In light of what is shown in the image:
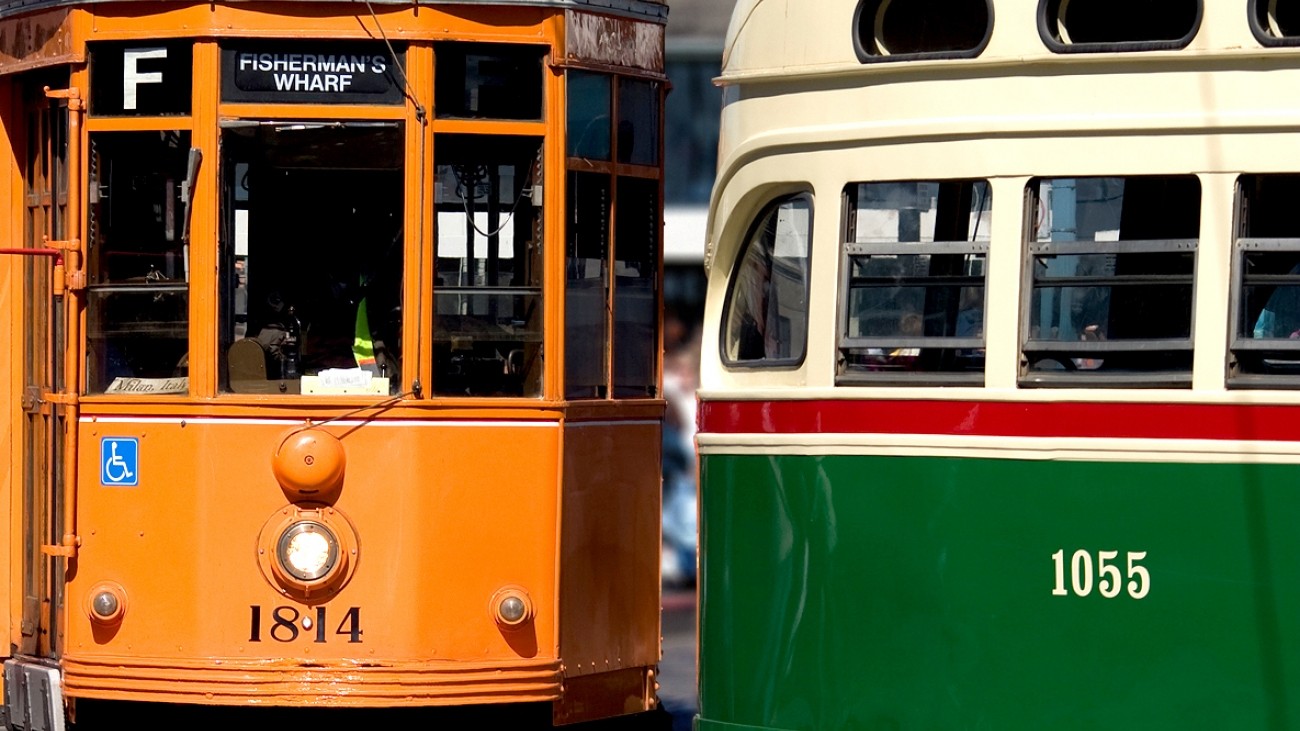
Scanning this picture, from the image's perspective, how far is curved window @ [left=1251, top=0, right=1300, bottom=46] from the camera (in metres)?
5.83

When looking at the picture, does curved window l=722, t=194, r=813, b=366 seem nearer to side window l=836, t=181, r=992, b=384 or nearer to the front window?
side window l=836, t=181, r=992, b=384

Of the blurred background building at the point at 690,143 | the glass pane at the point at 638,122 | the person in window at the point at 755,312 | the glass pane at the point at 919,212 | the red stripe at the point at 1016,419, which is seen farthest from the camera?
the blurred background building at the point at 690,143

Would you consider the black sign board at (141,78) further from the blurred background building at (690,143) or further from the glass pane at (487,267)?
the blurred background building at (690,143)

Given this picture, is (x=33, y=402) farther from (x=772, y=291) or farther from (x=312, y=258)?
(x=772, y=291)

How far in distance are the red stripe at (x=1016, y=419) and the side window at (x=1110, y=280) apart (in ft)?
0.29

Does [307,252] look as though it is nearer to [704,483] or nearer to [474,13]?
[474,13]

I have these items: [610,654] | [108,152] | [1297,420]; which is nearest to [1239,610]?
[1297,420]

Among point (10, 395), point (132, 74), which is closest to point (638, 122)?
point (132, 74)

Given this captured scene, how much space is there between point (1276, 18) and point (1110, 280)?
78 cm

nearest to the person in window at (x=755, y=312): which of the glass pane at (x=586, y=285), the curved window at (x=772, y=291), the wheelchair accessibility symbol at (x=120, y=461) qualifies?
the curved window at (x=772, y=291)

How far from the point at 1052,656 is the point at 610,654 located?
2.52m

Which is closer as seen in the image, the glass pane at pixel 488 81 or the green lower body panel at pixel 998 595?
the green lower body panel at pixel 998 595

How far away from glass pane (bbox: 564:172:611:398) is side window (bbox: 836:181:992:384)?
69.8 inches

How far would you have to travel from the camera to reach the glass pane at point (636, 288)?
27.3 ft
